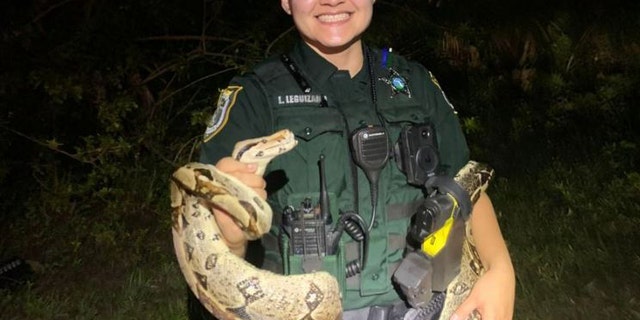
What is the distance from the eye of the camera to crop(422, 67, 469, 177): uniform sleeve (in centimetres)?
256

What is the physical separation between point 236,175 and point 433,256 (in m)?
0.76

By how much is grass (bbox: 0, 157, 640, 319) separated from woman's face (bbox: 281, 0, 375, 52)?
8.91ft

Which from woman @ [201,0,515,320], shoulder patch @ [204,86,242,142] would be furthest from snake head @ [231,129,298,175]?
shoulder patch @ [204,86,242,142]

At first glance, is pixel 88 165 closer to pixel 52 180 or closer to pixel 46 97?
pixel 52 180

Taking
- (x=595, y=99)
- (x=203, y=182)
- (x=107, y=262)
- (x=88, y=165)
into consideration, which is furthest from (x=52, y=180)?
(x=595, y=99)

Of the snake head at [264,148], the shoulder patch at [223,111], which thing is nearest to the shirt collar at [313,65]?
the shoulder patch at [223,111]

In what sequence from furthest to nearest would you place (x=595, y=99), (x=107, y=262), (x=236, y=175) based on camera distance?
(x=595, y=99) → (x=107, y=262) → (x=236, y=175)

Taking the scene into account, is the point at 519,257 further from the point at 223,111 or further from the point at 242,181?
the point at 242,181

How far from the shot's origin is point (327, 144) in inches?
90.4

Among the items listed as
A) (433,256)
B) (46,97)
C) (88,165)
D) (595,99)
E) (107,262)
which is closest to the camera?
(433,256)

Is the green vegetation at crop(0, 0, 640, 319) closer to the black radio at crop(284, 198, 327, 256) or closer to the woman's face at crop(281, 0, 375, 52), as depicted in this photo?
the black radio at crop(284, 198, 327, 256)

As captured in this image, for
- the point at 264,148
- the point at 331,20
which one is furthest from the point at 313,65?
the point at 264,148

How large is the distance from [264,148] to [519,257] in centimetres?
363

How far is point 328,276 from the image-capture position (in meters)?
2.11
